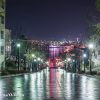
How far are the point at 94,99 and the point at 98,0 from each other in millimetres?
20728

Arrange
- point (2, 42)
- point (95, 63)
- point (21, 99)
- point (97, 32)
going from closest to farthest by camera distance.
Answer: point (21, 99), point (97, 32), point (2, 42), point (95, 63)

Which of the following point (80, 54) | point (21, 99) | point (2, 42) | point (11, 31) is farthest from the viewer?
Answer: point (80, 54)

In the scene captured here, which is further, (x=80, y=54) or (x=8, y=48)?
(x=80, y=54)

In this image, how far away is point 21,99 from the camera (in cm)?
2211

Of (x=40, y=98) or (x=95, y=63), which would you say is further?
(x=95, y=63)

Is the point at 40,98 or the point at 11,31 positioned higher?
the point at 11,31

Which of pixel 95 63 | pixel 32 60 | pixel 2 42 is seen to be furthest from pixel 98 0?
pixel 32 60

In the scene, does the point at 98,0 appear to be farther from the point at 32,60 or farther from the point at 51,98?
the point at 32,60

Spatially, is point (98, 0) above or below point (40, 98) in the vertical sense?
above

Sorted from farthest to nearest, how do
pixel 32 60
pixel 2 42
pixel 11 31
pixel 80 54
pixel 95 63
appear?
pixel 80 54
pixel 32 60
pixel 11 31
pixel 95 63
pixel 2 42

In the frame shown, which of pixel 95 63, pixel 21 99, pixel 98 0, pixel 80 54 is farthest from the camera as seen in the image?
pixel 80 54

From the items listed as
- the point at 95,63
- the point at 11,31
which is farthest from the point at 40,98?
the point at 11,31

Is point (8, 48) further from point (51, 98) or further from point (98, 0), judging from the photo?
point (51, 98)

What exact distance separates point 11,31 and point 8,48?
26.7 ft
